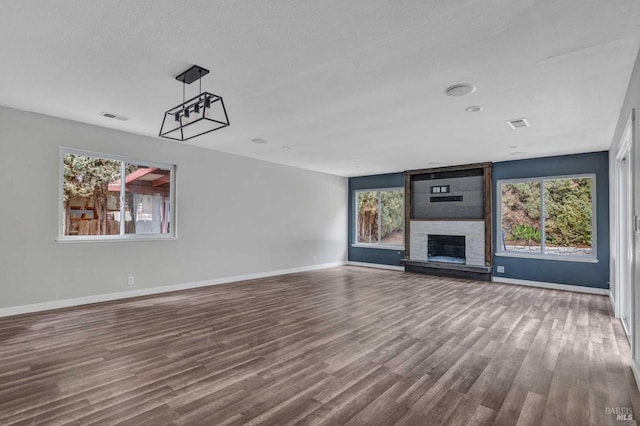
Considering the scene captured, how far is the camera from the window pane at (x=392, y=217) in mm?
8719

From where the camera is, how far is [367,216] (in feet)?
31.0

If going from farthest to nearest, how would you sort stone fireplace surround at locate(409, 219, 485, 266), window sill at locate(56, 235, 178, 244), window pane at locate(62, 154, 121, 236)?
1. stone fireplace surround at locate(409, 219, 485, 266)
2. window pane at locate(62, 154, 121, 236)
3. window sill at locate(56, 235, 178, 244)

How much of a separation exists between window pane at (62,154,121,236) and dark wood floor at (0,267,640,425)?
3.84ft

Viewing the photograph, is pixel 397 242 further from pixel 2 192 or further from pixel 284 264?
pixel 2 192

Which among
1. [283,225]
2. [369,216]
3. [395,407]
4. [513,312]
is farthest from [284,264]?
[395,407]

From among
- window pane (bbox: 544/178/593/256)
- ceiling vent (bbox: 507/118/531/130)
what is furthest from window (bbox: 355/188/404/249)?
ceiling vent (bbox: 507/118/531/130)

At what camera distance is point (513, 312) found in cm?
450

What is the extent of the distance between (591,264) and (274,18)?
22.1 ft

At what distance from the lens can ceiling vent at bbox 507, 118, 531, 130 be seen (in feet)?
13.9

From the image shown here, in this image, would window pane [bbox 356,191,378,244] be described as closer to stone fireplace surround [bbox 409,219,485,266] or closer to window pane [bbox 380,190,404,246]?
window pane [bbox 380,190,404,246]

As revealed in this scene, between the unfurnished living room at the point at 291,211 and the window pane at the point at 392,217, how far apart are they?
1094 millimetres

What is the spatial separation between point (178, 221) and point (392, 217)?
5.41m

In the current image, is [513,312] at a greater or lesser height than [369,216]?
lesser

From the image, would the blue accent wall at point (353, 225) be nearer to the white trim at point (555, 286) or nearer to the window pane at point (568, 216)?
the white trim at point (555, 286)
